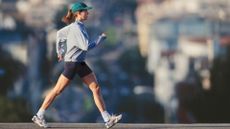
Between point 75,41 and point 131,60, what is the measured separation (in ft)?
12.3

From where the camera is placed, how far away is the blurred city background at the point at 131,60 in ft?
37.7

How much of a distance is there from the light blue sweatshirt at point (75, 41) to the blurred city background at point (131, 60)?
11.4ft

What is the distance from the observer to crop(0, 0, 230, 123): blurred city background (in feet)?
37.7

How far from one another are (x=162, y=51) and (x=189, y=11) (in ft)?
2.66

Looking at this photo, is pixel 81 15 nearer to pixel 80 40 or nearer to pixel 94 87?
pixel 80 40

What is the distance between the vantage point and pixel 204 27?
38.1ft

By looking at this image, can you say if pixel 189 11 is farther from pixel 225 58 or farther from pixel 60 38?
pixel 60 38

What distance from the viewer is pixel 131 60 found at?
11531 millimetres

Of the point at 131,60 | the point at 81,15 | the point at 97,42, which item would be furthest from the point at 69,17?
the point at 131,60

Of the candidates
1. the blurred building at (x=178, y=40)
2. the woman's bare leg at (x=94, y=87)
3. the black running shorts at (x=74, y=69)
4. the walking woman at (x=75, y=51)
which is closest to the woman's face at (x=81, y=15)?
the walking woman at (x=75, y=51)

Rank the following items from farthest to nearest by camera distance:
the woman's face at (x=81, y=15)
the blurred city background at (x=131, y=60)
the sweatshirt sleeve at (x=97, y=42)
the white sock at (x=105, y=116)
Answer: the blurred city background at (x=131, y=60) < the white sock at (x=105, y=116) < the woman's face at (x=81, y=15) < the sweatshirt sleeve at (x=97, y=42)

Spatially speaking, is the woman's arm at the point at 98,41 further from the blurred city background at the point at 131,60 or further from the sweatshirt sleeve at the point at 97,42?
the blurred city background at the point at 131,60

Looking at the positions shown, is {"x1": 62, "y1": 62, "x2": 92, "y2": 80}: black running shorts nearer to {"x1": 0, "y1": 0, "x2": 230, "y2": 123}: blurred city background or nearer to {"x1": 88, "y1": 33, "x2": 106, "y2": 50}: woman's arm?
{"x1": 88, "y1": 33, "x2": 106, "y2": 50}: woman's arm

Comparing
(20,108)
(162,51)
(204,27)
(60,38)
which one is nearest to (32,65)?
(20,108)
